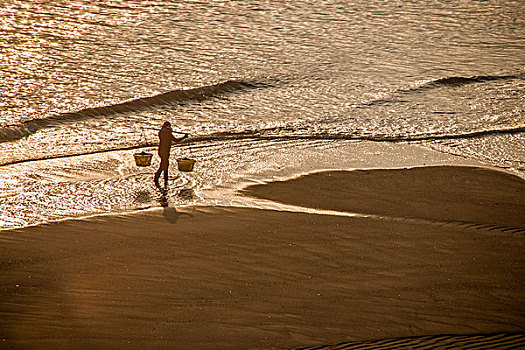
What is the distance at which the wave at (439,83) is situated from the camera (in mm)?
18969

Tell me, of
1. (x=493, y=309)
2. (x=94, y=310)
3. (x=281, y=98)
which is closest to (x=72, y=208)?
(x=94, y=310)

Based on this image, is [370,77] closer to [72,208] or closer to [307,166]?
[307,166]

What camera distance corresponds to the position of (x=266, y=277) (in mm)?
6723

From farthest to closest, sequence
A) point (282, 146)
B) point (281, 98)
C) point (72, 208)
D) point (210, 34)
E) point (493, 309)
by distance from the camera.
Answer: point (210, 34) → point (281, 98) → point (282, 146) → point (72, 208) → point (493, 309)

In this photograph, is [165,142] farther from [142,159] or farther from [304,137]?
[304,137]

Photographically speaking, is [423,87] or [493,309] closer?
[493,309]

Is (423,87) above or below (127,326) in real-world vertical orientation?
below

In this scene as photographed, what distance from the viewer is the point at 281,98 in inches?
741

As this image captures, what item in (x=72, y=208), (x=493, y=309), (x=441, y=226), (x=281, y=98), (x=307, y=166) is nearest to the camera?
(x=493, y=309)

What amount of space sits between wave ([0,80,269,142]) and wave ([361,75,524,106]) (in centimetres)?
409

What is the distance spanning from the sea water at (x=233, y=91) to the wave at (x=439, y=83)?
0.33 ft

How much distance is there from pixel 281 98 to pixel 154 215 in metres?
10.8

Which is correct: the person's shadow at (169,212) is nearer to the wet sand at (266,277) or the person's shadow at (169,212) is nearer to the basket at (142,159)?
the wet sand at (266,277)

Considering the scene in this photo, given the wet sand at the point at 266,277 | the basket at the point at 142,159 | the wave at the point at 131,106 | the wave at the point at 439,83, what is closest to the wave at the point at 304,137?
the wave at the point at 131,106
